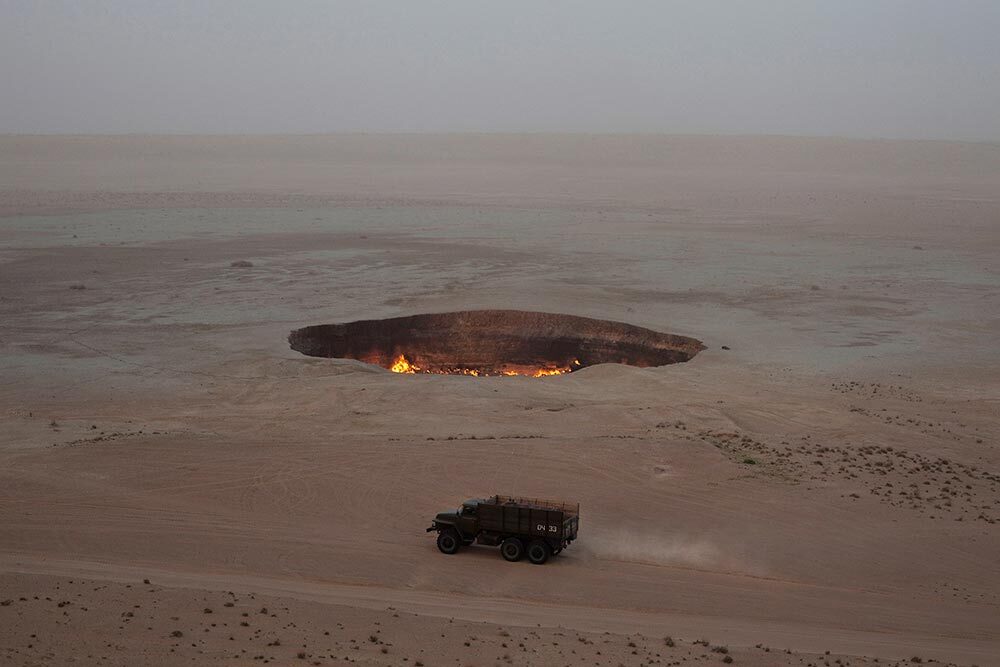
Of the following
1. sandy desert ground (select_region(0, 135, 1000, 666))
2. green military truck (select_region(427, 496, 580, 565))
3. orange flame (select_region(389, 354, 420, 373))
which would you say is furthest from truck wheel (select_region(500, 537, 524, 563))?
orange flame (select_region(389, 354, 420, 373))

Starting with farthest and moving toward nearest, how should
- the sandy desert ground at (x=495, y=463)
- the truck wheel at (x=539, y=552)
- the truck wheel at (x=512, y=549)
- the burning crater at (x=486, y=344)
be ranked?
the burning crater at (x=486, y=344)
the truck wheel at (x=512, y=549)
the truck wheel at (x=539, y=552)
the sandy desert ground at (x=495, y=463)

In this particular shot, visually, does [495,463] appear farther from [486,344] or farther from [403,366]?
[486,344]

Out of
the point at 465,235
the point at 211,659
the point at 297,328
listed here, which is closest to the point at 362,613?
the point at 211,659

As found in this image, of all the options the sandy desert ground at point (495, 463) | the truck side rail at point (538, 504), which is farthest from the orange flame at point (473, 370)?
the truck side rail at point (538, 504)

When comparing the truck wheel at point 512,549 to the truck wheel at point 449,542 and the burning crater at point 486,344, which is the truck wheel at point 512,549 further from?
the burning crater at point 486,344

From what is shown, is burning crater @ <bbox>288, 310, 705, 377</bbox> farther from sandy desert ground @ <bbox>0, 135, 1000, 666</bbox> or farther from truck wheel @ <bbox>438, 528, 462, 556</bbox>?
truck wheel @ <bbox>438, 528, 462, 556</bbox>

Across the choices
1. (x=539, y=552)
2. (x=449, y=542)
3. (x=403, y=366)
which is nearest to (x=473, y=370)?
(x=403, y=366)
